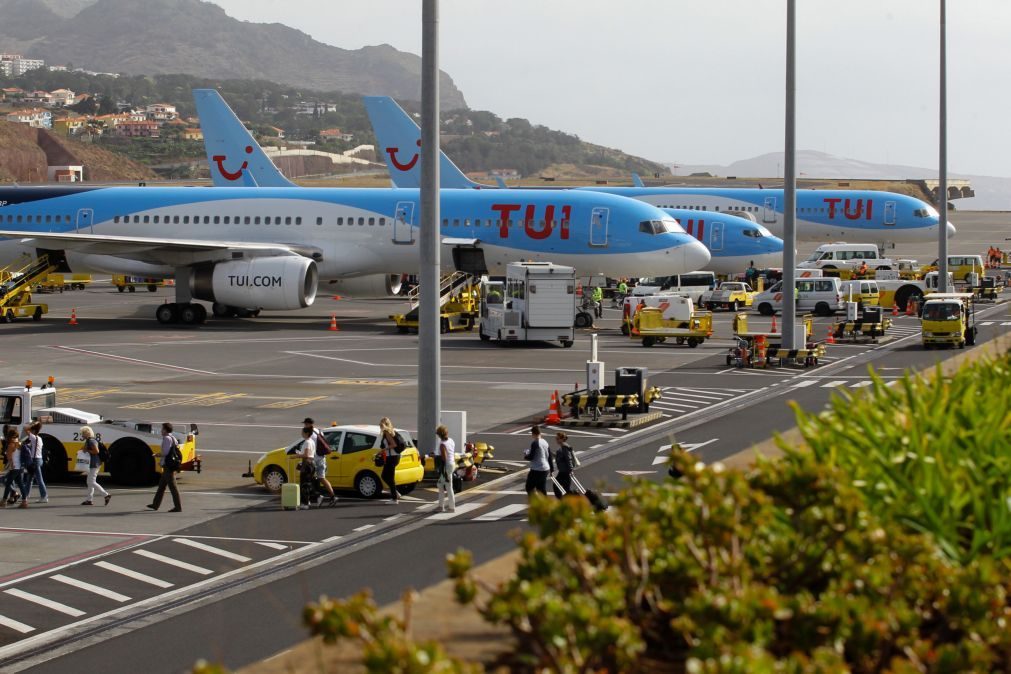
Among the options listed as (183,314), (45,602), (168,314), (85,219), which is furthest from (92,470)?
(85,219)

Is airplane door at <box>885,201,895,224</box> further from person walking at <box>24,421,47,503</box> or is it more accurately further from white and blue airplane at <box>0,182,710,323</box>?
person walking at <box>24,421,47,503</box>

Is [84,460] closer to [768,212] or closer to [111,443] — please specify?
[111,443]

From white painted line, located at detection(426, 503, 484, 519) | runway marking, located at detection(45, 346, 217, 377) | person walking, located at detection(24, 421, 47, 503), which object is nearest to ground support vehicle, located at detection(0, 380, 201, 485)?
person walking, located at detection(24, 421, 47, 503)

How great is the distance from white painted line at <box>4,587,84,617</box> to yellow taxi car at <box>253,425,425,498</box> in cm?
718

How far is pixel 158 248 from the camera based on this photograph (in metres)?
57.2

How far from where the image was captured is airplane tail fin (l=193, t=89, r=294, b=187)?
78.8 m

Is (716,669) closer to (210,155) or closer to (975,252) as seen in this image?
(210,155)

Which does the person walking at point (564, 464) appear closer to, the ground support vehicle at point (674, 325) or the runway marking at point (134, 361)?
the runway marking at point (134, 361)

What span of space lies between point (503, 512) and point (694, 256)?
33860 mm

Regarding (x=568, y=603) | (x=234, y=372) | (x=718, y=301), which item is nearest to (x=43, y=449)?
(x=234, y=372)

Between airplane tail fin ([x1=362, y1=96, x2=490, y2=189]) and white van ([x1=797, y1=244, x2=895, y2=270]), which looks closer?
white van ([x1=797, y1=244, x2=895, y2=270])

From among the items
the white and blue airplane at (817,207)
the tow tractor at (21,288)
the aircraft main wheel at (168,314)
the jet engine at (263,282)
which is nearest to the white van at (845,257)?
the white and blue airplane at (817,207)

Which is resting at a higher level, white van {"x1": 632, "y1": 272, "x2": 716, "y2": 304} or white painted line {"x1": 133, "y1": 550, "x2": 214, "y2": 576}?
white van {"x1": 632, "y1": 272, "x2": 716, "y2": 304}

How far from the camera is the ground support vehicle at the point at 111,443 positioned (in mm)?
27266
